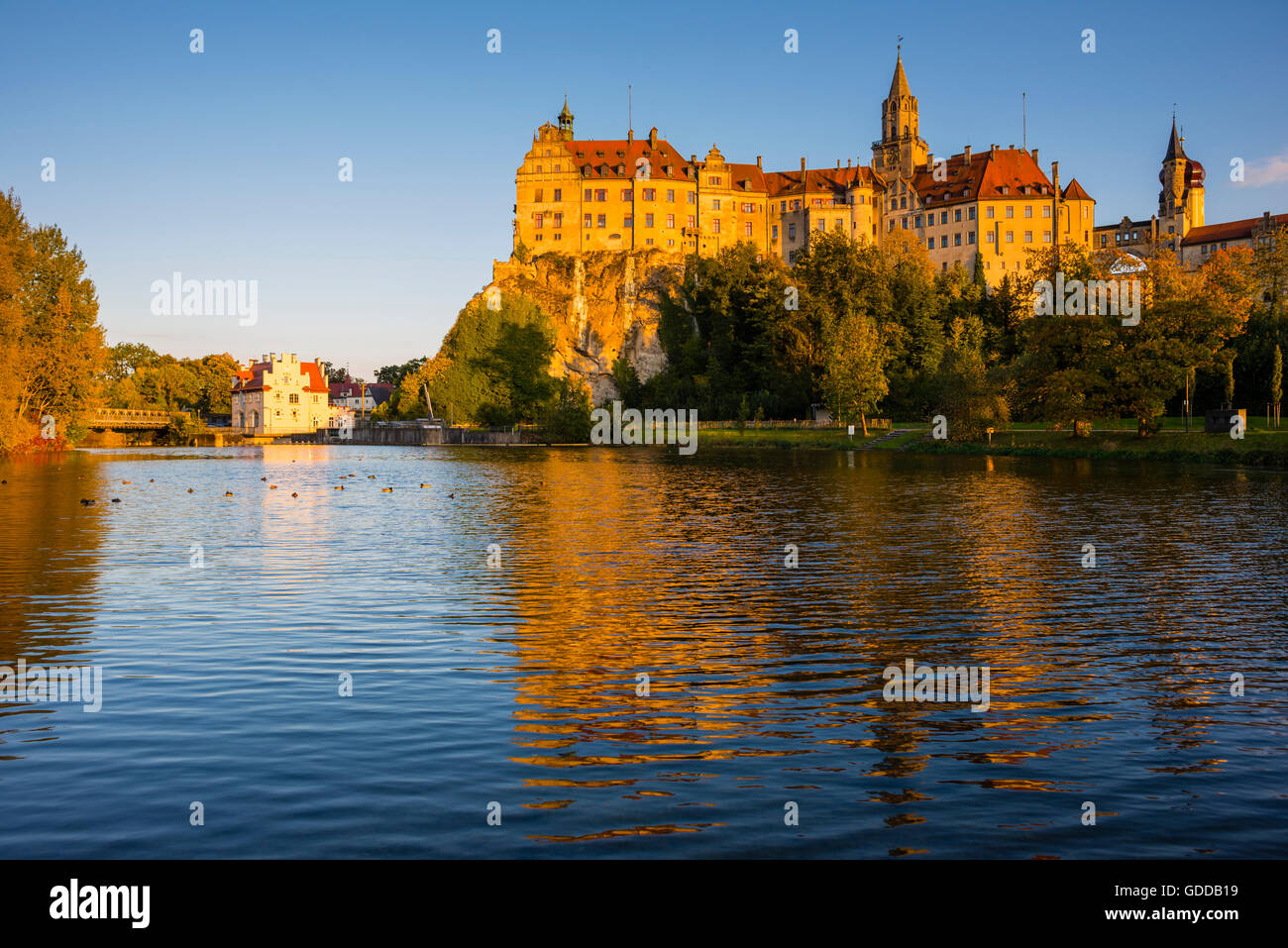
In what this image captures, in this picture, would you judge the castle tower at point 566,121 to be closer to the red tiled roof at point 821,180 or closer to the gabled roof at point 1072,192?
the red tiled roof at point 821,180

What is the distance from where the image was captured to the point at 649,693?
51.5 feet

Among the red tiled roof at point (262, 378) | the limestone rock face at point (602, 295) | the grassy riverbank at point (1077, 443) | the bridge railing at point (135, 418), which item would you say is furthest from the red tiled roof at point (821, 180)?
the bridge railing at point (135, 418)

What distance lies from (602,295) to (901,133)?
6817 centimetres

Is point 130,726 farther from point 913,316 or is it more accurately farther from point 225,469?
Answer: point 913,316

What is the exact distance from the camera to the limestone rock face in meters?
182

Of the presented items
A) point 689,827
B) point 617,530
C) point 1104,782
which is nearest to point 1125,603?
point 1104,782

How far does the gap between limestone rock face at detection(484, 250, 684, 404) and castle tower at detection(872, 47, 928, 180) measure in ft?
161

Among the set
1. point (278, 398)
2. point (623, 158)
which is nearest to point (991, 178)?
Answer: point (623, 158)

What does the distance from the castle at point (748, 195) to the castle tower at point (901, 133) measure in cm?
20

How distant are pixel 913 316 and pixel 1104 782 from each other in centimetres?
13228

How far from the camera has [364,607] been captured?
2342 cm

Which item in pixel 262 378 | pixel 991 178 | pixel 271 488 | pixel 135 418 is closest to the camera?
pixel 271 488

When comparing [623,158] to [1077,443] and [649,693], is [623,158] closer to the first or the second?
[1077,443]

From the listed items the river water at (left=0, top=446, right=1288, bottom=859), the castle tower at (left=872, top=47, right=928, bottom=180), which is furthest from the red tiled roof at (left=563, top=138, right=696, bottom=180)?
the river water at (left=0, top=446, right=1288, bottom=859)
